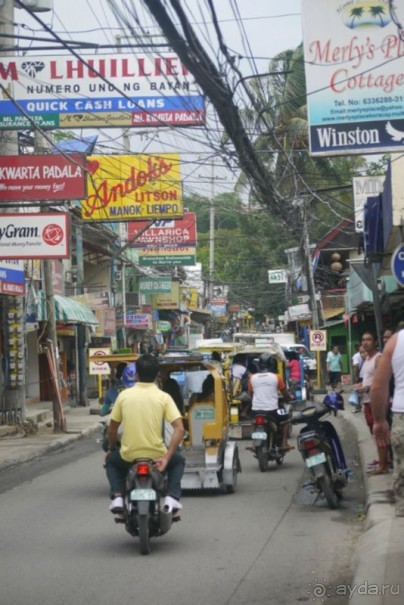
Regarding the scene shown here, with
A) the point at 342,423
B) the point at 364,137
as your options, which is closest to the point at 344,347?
the point at 342,423

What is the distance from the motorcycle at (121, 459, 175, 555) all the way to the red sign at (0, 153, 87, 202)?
12.0 metres

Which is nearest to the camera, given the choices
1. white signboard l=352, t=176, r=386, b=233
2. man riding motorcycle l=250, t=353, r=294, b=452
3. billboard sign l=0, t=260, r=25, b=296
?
man riding motorcycle l=250, t=353, r=294, b=452

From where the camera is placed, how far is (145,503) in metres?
8.15

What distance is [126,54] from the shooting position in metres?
18.5

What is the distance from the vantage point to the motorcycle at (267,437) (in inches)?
576

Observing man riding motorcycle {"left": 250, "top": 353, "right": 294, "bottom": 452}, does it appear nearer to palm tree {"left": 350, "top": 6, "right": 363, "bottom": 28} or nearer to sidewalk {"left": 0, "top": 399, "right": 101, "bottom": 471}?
sidewalk {"left": 0, "top": 399, "right": 101, "bottom": 471}


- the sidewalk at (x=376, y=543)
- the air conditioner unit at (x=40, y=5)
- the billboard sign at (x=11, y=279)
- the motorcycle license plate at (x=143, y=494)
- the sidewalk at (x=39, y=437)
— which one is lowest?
the sidewalk at (x=39, y=437)

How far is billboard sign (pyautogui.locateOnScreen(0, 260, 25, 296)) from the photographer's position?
2084 centimetres

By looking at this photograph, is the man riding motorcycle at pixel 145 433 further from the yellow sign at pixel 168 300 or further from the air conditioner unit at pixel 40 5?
the yellow sign at pixel 168 300

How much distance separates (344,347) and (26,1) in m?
33.0

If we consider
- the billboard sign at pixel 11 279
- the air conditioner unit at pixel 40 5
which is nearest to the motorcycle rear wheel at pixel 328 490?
the air conditioner unit at pixel 40 5

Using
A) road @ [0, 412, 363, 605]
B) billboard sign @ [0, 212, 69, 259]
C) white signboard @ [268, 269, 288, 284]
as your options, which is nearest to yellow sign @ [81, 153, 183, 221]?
billboard sign @ [0, 212, 69, 259]

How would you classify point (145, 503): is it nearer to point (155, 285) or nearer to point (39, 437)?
point (39, 437)

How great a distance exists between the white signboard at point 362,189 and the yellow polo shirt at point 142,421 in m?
13.5
